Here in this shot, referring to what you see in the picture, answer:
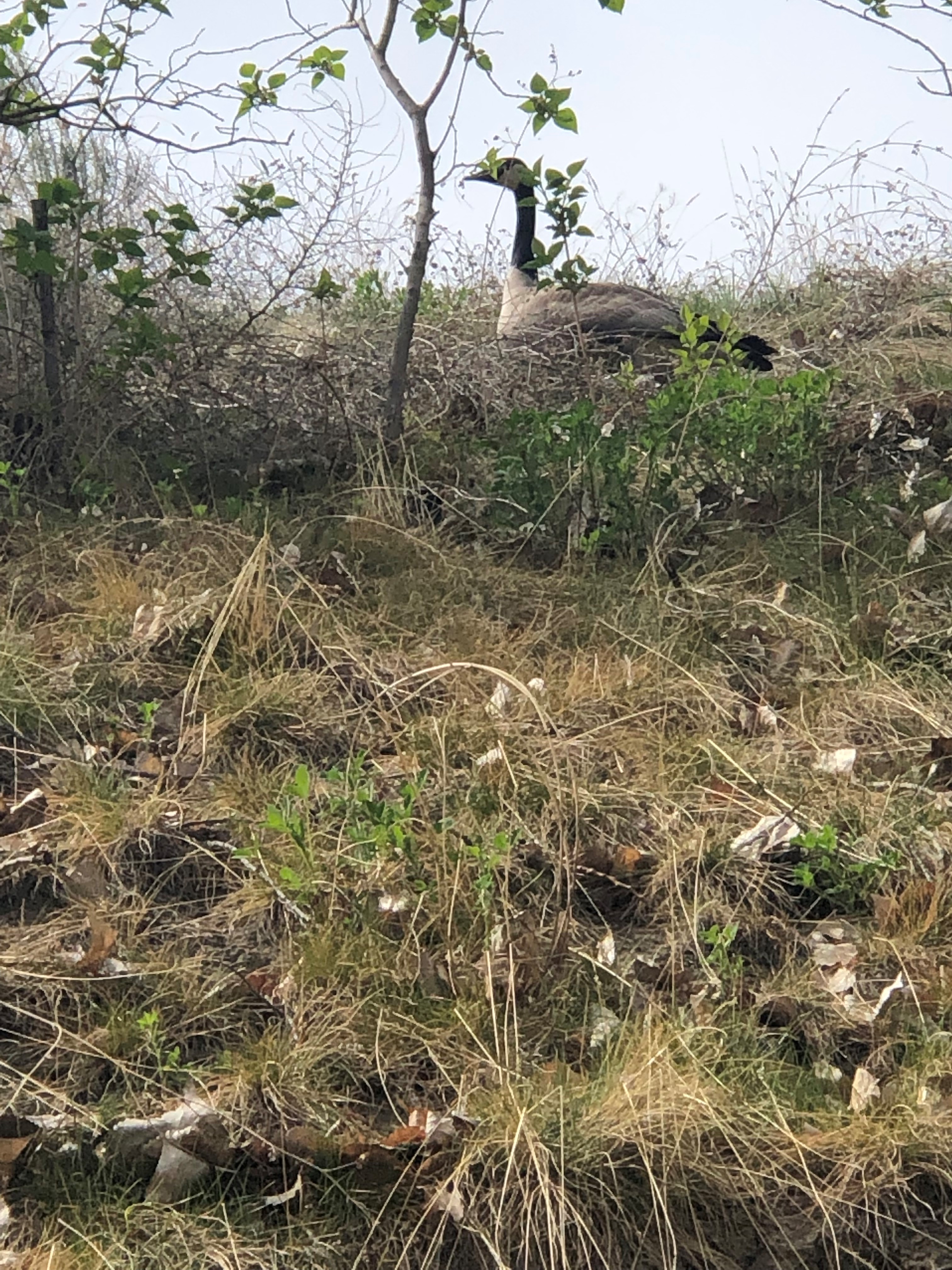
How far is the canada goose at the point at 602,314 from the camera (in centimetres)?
535

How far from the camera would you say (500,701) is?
2.90 meters

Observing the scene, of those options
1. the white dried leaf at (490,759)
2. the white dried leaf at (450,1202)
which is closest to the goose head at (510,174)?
A: the white dried leaf at (490,759)

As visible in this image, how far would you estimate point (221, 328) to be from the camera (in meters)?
4.64

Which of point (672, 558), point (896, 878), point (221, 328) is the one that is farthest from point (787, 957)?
point (221, 328)

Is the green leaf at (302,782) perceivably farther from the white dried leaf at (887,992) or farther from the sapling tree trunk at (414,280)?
the sapling tree trunk at (414,280)

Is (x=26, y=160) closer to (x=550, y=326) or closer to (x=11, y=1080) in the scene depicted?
(x=550, y=326)

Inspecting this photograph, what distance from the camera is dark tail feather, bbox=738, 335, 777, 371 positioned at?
5195 mm

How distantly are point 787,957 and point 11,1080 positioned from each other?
1.42 metres

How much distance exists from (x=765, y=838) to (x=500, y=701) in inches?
28.6

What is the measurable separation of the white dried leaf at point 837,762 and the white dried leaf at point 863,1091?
32.2 inches

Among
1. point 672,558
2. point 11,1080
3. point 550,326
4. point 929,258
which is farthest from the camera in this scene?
point 929,258

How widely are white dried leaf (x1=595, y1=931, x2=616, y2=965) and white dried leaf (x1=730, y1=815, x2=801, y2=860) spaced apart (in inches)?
13.9

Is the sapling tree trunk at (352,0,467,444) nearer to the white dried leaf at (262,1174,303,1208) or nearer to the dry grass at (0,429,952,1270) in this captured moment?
the dry grass at (0,429,952,1270)

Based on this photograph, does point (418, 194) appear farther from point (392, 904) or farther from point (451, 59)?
point (392, 904)
